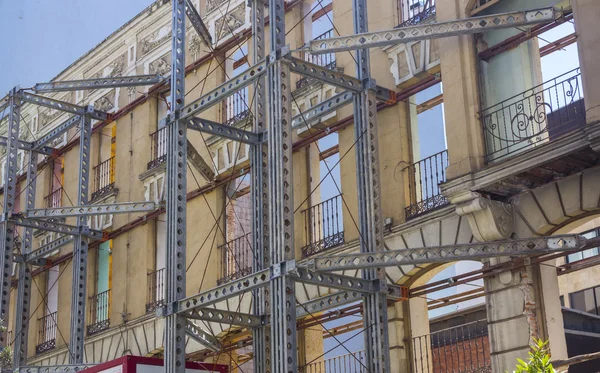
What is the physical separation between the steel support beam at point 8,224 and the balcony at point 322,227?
9076 mm

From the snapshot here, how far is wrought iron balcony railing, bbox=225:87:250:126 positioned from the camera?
24562 mm

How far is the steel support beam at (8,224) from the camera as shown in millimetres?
27078

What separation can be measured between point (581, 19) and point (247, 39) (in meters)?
10.4

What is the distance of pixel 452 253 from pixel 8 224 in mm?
15305

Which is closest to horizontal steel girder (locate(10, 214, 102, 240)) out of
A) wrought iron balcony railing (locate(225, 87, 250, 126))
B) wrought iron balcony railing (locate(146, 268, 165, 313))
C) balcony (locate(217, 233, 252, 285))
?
wrought iron balcony railing (locate(146, 268, 165, 313))

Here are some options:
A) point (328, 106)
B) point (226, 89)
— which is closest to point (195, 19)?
point (226, 89)

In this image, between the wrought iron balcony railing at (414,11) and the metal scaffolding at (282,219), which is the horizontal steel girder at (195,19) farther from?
the wrought iron balcony railing at (414,11)

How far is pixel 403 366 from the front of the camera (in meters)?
19.5

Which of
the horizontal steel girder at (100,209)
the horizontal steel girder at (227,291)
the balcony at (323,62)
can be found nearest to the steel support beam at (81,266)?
the horizontal steel girder at (100,209)

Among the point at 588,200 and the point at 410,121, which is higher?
the point at 410,121

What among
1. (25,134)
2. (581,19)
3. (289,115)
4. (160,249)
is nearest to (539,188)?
(581,19)

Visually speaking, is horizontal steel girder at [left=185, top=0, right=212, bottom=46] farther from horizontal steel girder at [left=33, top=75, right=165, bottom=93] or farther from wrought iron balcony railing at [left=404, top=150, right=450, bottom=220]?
wrought iron balcony railing at [left=404, top=150, right=450, bottom=220]

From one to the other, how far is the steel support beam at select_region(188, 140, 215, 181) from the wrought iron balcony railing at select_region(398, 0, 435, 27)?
527 centimetres

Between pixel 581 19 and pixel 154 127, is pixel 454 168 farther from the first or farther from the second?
pixel 154 127
